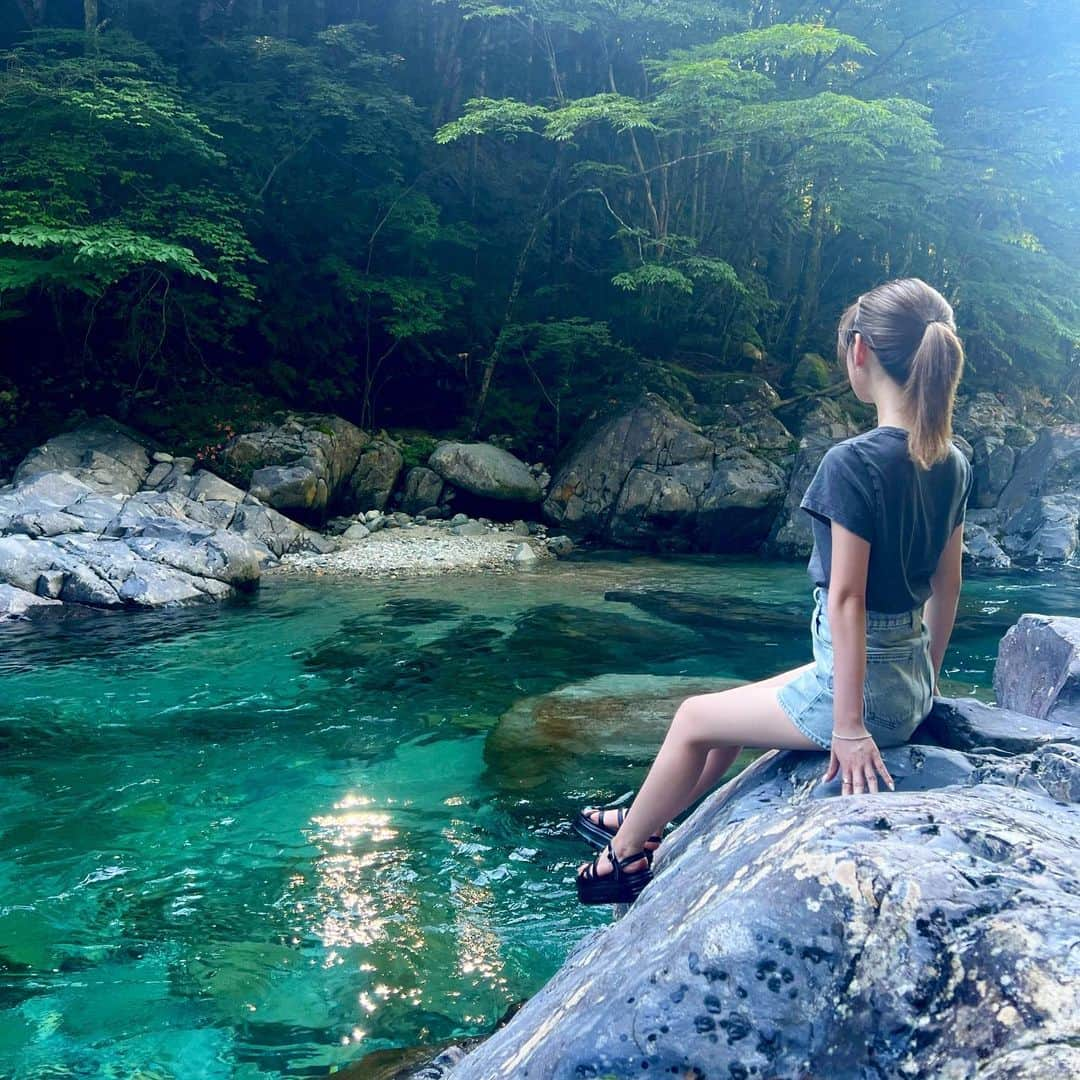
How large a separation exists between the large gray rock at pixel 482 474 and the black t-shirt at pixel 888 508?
489 inches

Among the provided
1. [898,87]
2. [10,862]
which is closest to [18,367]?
[10,862]

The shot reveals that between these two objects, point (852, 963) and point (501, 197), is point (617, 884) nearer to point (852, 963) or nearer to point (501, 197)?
point (852, 963)

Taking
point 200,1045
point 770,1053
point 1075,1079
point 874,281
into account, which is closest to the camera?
point 1075,1079

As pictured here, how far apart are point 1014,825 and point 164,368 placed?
15684mm

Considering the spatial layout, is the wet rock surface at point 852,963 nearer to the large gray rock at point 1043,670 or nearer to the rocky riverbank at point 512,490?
the large gray rock at point 1043,670

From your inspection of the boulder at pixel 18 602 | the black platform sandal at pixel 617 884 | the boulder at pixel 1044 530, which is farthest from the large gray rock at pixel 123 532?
the boulder at pixel 1044 530

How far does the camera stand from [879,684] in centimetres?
236

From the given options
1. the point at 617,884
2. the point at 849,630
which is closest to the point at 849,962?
the point at 849,630

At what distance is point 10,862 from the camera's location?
4145mm

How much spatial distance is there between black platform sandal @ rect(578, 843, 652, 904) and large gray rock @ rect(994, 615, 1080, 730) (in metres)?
1.68

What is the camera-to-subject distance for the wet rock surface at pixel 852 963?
1.37 meters

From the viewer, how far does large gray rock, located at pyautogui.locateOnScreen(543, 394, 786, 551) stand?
1390 cm

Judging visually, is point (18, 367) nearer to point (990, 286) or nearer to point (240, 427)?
point (240, 427)

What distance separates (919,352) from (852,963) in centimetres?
144
